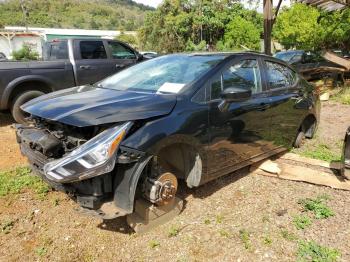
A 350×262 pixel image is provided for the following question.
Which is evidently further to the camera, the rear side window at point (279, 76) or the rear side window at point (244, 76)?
the rear side window at point (279, 76)

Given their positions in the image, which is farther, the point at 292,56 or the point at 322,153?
→ the point at 292,56

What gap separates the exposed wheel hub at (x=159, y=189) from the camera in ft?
9.99

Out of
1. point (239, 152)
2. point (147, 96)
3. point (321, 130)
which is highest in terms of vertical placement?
point (147, 96)

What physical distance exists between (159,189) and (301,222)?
1578 millimetres

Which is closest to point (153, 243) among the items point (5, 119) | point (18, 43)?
point (5, 119)

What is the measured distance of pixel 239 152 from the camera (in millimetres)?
3986

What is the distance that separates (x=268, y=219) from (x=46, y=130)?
2478mm

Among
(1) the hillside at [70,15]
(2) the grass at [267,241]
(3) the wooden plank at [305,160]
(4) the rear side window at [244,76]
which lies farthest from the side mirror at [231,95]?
(1) the hillside at [70,15]

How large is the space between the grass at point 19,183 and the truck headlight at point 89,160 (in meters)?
1.45

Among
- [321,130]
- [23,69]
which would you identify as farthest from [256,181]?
[23,69]

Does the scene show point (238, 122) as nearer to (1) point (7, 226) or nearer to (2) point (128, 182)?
(2) point (128, 182)

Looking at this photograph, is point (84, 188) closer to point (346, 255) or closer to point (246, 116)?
point (246, 116)

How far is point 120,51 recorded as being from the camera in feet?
27.9

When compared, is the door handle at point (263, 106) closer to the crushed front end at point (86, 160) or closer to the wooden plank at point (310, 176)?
the wooden plank at point (310, 176)
